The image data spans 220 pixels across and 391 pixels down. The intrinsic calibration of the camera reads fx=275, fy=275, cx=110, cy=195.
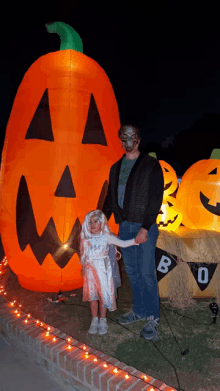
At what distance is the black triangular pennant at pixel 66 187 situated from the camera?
295cm

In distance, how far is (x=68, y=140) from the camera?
2973 mm

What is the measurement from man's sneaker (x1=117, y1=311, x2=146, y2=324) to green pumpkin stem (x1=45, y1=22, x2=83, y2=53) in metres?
3.07

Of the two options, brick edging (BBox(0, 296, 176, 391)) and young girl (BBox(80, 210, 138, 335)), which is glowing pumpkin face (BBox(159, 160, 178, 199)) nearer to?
young girl (BBox(80, 210, 138, 335))

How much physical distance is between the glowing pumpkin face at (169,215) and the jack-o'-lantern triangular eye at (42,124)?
6.64 feet

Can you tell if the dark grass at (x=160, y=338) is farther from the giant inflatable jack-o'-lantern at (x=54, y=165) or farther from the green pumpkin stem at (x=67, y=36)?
the green pumpkin stem at (x=67, y=36)

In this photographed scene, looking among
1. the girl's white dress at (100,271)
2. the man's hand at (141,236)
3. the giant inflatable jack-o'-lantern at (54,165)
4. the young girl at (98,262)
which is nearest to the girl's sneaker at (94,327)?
the young girl at (98,262)

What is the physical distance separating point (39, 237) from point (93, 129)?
1.35 meters

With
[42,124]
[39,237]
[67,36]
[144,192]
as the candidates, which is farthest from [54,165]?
[67,36]

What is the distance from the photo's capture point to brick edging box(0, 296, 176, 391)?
1.79 meters

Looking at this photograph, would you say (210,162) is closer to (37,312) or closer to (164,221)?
(164,221)

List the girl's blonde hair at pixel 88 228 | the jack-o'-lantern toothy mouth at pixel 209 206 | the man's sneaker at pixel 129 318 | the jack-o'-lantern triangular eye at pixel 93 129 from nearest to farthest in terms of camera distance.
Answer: the girl's blonde hair at pixel 88 228 < the man's sneaker at pixel 129 318 < the jack-o'-lantern triangular eye at pixel 93 129 < the jack-o'-lantern toothy mouth at pixel 209 206

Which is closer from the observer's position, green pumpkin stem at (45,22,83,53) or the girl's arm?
the girl's arm

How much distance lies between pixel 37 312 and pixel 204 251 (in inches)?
76.2

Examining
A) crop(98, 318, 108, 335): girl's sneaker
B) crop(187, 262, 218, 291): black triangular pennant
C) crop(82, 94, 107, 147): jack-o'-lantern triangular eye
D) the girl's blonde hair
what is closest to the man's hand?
the girl's blonde hair
